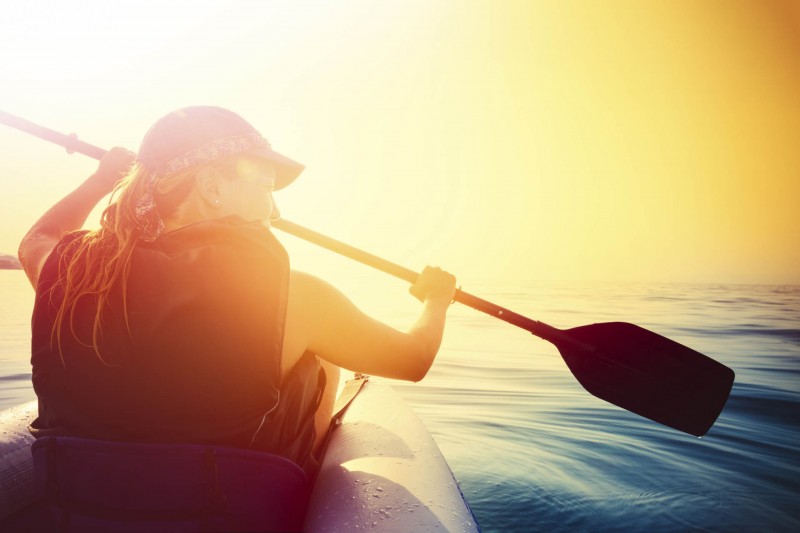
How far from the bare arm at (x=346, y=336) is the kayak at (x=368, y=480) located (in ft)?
1.45

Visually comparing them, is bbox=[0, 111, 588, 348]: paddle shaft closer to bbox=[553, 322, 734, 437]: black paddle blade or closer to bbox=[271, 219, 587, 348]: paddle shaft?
bbox=[271, 219, 587, 348]: paddle shaft

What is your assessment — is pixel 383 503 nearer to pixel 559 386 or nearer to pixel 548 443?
pixel 548 443

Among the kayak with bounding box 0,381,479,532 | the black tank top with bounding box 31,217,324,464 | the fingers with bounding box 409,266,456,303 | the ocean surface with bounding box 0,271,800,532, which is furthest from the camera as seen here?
the ocean surface with bounding box 0,271,800,532

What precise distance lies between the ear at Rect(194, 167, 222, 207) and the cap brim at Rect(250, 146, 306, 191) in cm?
16

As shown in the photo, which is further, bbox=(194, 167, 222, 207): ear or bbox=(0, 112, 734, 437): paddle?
bbox=(0, 112, 734, 437): paddle

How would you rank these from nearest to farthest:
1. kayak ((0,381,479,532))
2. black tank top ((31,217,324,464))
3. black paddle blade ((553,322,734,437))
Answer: black tank top ((31,217,324,464)) < kayak ((0,381,479,532)) < black paddle blade ((553,322,734,437))

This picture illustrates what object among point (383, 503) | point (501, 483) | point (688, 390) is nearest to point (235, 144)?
point (383, 503)

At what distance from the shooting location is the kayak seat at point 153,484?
121 centimetres

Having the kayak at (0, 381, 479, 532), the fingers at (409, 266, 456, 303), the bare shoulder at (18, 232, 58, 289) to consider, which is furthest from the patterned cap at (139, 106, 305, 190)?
the kayak at (0, 381, 479, 532)

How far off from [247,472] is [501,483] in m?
2.79

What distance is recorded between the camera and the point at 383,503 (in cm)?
162

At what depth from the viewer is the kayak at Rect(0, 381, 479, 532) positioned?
1.54m

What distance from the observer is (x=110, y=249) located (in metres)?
1.35

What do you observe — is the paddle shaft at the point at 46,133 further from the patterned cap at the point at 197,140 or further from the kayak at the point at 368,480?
the patterned cap at the point at 197,140
